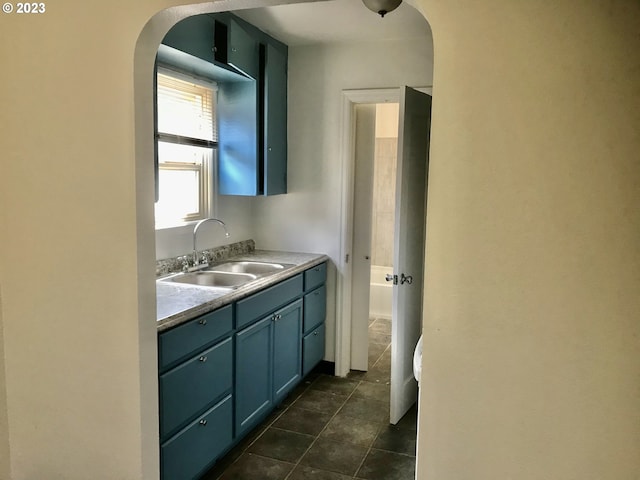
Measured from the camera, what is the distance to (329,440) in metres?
3.08

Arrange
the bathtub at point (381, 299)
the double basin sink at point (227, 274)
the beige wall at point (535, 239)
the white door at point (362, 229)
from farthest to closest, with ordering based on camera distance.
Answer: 1. the bathtub at point (381, 299)
2. the white door at point (362, 229)
3. the double basin sink at point (227, 274)
4. the beige wall at point (535, 239)

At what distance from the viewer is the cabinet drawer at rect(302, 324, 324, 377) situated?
12.4 feet

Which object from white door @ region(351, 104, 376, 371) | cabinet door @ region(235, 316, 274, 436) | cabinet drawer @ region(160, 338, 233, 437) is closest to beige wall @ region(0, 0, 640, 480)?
cabinet drawer @ region(160, 338, 233, 437)

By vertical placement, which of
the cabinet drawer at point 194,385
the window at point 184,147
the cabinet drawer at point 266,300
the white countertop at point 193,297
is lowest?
the cabinet drawer at point 194,385

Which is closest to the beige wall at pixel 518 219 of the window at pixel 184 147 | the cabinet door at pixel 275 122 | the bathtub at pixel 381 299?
the window at pixel 184 147

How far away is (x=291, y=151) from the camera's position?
161 inches

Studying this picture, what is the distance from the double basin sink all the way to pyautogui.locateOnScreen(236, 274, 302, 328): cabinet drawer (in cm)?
10

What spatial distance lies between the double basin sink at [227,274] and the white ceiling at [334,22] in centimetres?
157

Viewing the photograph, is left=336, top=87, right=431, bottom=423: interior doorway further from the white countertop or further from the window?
the window

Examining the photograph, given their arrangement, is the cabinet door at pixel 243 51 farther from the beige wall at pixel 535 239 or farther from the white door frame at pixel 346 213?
the beige wall at pixel 535 239

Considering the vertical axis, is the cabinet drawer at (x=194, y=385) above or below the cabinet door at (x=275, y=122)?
below

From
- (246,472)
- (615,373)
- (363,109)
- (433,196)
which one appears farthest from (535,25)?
(363,109)

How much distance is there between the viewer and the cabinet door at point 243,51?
3.12 metres

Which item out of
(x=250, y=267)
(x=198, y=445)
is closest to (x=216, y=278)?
(x=250, y=267)
